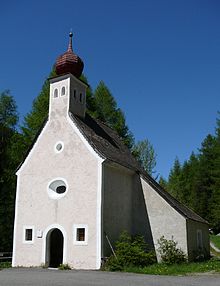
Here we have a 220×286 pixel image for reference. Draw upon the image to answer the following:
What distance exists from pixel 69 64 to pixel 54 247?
1216cm

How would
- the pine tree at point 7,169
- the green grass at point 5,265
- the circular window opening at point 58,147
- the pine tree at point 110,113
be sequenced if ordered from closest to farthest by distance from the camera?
the green grass at point 5,265 < the circular window opening at point 58,147 < the pine tree at point 7,169 < the pine tree at point 110,113

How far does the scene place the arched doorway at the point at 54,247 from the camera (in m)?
22.1

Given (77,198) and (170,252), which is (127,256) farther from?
(77,198)

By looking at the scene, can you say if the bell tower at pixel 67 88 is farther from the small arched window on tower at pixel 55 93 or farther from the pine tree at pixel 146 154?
the pine tree at pixel 146 154

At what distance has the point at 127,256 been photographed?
19797 millimetres

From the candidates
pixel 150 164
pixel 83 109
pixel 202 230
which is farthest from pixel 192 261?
pixel 150 164

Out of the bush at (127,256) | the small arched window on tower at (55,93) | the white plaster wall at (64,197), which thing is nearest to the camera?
the bush at (127,256)

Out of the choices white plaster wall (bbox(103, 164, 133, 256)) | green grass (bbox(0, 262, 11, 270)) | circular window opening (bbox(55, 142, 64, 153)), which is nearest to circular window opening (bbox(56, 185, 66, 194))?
circular window opening (bbox(55, 142, 64, 153))

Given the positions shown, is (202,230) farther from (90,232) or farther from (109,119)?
(109,119)

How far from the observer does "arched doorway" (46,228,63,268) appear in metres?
22.1

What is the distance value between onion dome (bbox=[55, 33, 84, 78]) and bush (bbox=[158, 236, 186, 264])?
1263 centimetres

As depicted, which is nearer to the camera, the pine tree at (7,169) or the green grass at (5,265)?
the green grass at (5,265)

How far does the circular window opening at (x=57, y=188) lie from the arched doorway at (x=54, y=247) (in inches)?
85.2

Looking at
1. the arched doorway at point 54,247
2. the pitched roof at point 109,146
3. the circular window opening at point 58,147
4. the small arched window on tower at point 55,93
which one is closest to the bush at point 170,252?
the pitched roof at point 109,146
